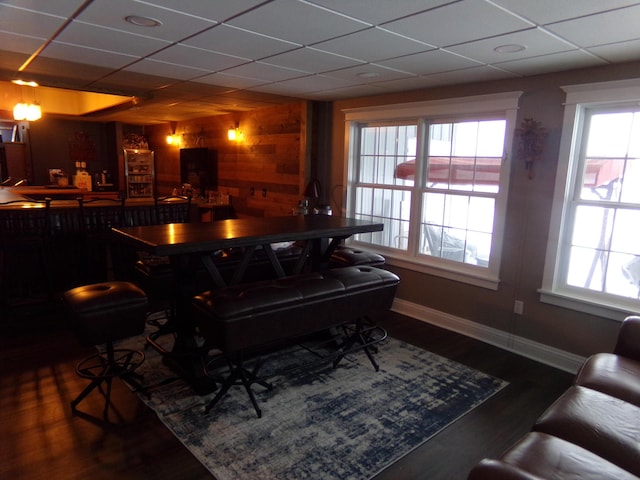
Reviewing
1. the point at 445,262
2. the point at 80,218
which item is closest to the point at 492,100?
the point at 445,262

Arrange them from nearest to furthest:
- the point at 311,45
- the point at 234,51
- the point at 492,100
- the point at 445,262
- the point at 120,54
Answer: the point at 311,45, the point at 234,51, the point at 120,54, the point at 492,100, the point at 445,262

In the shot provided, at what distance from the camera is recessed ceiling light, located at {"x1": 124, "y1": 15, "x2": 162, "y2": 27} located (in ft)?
7.66

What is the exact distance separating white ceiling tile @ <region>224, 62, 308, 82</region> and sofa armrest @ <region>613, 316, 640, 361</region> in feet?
9.97

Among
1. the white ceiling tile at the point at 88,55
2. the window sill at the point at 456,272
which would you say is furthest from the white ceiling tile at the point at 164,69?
the window sill at the point at 456,272

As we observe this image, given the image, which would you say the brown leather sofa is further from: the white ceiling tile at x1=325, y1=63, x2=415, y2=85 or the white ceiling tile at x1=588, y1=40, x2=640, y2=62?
the white ceiling tile at x1=325, y1=63, x2=415, y2=85

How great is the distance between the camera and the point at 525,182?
356cm

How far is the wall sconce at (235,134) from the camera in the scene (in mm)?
6441

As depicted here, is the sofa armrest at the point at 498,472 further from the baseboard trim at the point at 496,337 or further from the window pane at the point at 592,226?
the window pane at the point at 592,226

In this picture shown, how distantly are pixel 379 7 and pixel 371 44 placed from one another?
0.65 meters

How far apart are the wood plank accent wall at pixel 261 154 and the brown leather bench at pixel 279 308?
8.69 ft

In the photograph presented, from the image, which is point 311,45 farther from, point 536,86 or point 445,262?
point 445,262

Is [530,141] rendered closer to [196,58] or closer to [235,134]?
[196,58]

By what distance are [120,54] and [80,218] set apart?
2.01 meters

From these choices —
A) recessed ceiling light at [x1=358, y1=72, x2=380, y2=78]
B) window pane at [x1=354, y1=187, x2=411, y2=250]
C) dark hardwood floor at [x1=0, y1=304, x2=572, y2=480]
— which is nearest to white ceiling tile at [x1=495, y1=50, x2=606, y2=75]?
recessed ceiling light at [x1=358, y1=72, x2=380, y2=78]
